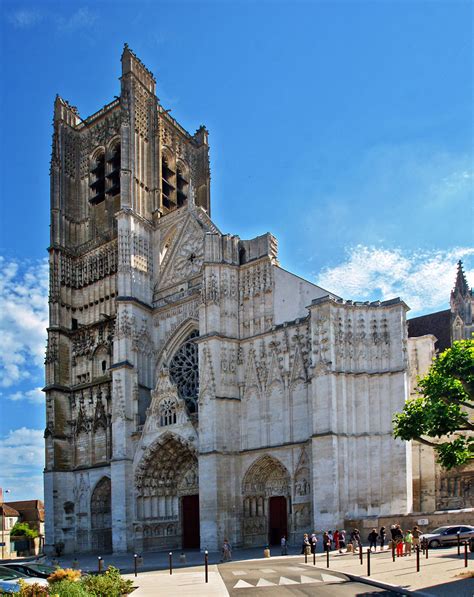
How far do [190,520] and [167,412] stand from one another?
208 inches

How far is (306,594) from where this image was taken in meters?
13.2

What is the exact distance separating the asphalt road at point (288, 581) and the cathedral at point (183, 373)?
6.09 meters

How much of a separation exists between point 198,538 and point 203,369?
8.20 metres

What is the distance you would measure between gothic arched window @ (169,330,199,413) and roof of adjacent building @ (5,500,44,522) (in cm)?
3870

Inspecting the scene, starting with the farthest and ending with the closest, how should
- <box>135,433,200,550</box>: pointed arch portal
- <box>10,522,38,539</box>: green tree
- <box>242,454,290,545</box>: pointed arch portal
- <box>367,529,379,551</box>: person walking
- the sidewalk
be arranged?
<box>10,522,38,539</box>: green tree < <box>135,433,200,550</box>: pointed arch portal < <box>242,454,290,545</box>: pointed arch portal < <box>367,529,379,551</box>: person walking < the sidewalk

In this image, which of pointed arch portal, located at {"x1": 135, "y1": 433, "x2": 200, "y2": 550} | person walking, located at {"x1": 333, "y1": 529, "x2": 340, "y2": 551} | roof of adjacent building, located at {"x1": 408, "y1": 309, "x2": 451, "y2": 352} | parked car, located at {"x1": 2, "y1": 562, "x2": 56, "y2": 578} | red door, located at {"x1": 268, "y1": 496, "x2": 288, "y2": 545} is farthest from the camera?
roof of adjacent building, located at {"x1": 408, "y1": 309, "x2": 451, "y2": 352}

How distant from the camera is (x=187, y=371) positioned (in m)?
32.4

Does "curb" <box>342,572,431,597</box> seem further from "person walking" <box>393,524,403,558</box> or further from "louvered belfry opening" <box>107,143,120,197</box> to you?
"louvered belfry opening" <box>107,143,120,197</box>

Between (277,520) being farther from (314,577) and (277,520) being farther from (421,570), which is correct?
(421,570)

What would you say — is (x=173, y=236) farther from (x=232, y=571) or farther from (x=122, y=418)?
(x=232, y=571)

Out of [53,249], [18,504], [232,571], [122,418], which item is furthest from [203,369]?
[18,504]

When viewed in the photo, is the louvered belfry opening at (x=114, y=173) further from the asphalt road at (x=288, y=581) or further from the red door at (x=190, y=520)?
the asphalt road at (x=288, y=581)

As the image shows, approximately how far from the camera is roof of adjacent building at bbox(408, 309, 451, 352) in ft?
118

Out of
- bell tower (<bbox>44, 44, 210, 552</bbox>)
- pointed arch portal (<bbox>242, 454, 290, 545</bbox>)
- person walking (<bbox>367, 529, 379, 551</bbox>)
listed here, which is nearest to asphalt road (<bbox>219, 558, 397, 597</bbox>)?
person walking (<bbox>367, 529, 379, 551</bbox>)
